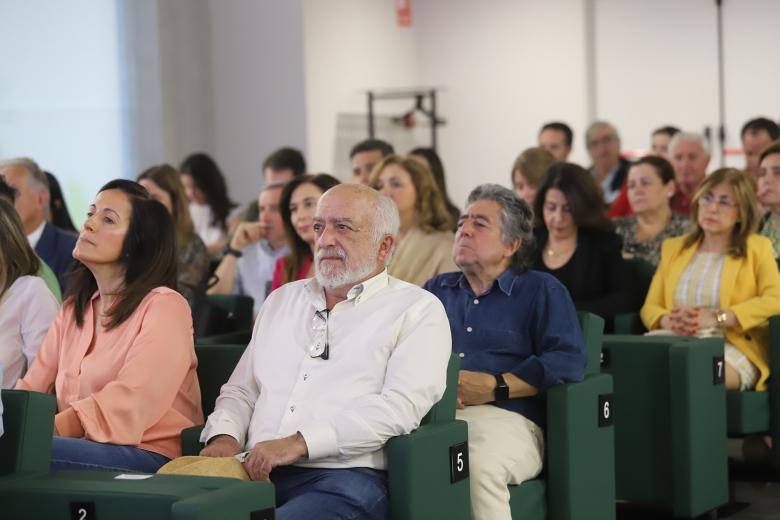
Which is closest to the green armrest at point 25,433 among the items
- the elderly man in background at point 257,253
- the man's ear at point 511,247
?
the man's ear at point 511,247

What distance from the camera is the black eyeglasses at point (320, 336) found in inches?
126

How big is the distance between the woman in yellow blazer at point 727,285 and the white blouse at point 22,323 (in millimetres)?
2355

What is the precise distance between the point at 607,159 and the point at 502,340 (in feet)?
14.9

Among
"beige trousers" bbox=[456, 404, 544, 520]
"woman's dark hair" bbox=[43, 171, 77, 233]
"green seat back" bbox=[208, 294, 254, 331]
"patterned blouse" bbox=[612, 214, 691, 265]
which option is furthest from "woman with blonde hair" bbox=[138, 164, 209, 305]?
"beige trousers" bbox=[456, 404, 544, 520]

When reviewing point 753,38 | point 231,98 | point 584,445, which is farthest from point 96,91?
point 584,445

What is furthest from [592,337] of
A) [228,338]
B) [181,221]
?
[181,221]

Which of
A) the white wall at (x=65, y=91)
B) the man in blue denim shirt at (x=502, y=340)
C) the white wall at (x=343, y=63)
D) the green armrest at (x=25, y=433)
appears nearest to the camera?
the green armrest at (x=25, y=433)

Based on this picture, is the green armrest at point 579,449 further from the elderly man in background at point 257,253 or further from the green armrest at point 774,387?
the elderly man in background at point 257,253

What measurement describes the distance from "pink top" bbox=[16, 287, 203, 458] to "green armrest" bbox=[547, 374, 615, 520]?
3.26 ft

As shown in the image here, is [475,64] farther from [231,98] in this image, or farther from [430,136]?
[231,98]

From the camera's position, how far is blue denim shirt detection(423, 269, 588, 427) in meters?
3.65

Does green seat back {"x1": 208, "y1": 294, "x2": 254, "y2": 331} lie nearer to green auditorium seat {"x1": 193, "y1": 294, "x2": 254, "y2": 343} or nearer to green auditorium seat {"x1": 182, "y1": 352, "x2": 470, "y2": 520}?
green auditorium seat {"x1": 193, "y1": 294, "x2": 254, "y2": 343}

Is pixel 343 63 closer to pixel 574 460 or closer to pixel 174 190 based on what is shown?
pixel 174 190

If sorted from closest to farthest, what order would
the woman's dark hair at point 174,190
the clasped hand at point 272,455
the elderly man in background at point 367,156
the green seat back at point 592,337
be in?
the clasped hand at point 272,455
the green seat back at point 592,337
the woman's dark hair at point 174,190
the elderly man in background at point 367,156
